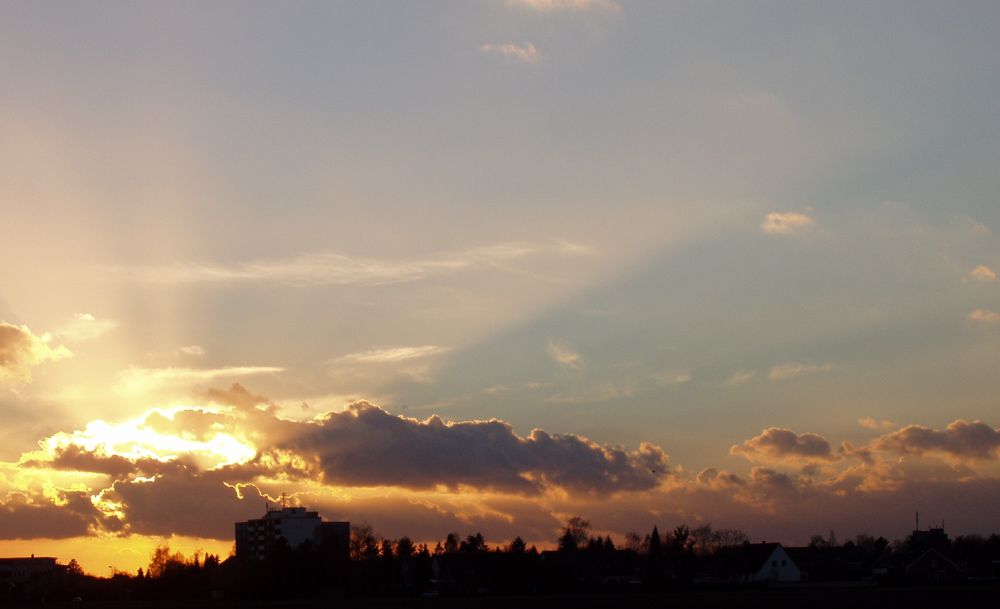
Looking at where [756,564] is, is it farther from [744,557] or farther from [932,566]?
[932,566]

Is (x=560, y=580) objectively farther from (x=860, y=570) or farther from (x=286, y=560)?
(x=860, y=570)

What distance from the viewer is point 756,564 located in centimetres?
14988

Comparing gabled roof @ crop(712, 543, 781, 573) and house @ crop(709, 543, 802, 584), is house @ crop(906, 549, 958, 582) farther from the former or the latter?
gabled roof @ crop(712, 543, 781, 573)

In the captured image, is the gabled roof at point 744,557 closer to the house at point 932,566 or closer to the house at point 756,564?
the house at point 756,564

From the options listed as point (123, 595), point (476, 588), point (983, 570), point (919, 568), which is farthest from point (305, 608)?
point (919, 568)

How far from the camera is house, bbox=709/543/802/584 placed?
146 metres

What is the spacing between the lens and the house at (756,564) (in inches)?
5763

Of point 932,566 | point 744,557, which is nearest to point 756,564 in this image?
point 744,557

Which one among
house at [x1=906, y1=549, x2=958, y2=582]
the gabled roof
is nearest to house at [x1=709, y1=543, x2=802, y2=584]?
the gabled roof

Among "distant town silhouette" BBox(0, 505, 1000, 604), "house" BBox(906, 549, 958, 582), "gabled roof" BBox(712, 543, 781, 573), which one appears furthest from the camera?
"gabled roof" BBox(712, 543, 781, 573)

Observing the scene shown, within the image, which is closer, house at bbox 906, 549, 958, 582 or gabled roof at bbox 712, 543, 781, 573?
house at bbox 906, 549, 958, 582

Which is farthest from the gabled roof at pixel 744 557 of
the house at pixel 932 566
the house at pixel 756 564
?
the house at pixel 932 566

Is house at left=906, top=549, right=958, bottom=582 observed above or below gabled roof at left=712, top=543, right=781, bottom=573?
below

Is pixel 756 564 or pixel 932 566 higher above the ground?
pixel 756 564
